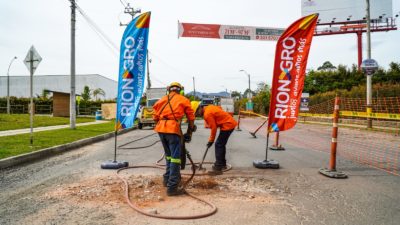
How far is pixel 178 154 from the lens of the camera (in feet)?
16.2

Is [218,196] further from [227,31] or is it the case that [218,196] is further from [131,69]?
[227,31]

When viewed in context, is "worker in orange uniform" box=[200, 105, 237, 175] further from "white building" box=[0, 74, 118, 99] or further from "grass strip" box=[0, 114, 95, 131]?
"white building" box=[0, 74, 118, 99]

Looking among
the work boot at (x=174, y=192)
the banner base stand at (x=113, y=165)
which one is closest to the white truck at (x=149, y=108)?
the banner base stand at (x=113, y=165)

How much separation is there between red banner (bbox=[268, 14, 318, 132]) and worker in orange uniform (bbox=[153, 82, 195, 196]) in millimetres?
2556

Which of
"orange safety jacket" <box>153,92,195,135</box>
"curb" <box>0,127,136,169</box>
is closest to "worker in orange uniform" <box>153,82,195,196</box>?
"orange safety jacket" <box>153,92,195,135</box>

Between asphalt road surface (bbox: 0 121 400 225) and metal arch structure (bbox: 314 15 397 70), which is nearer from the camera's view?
asphalt road surface (bbox: 0 121 400 225)

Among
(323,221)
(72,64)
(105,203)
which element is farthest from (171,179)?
(72,64)

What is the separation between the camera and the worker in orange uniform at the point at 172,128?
189 inches

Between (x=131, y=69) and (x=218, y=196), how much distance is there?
3938 mm

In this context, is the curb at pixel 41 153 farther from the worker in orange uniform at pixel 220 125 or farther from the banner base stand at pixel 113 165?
the worker in orange uniform at pixel 220 125

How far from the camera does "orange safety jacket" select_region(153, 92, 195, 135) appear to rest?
193 inches

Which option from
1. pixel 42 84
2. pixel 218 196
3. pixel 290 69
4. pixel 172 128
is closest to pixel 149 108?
pixel 290 69

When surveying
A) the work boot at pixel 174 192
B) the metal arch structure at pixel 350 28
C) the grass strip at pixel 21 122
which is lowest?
the work boot at pixel 174 192

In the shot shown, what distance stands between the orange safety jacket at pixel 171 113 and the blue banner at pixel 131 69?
7.83 feet
